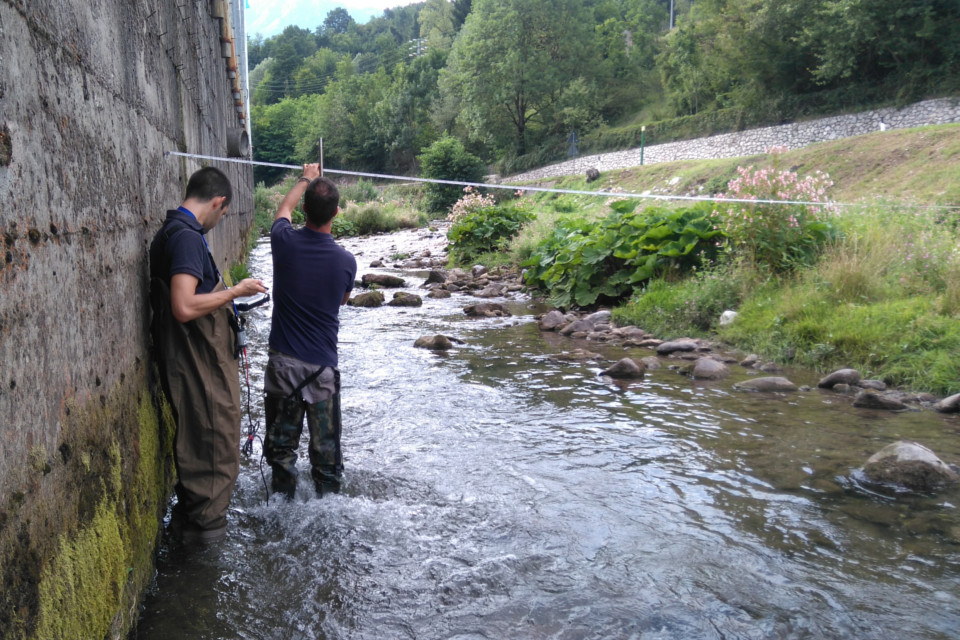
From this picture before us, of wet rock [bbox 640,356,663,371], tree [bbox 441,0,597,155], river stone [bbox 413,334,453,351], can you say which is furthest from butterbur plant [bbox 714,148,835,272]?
tree [bbox 441,0,597,155]

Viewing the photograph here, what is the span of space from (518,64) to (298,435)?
2441 inches

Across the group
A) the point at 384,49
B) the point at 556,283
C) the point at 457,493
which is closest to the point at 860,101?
the point at 556,283

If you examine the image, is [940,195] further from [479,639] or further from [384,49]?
[384,49]

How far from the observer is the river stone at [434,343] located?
364 inches

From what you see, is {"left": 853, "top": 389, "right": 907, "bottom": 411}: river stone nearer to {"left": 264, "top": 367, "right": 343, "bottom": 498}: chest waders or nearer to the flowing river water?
the flowing river water

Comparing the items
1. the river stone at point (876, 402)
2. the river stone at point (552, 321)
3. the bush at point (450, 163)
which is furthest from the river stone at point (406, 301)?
the bush at point (450, 163)

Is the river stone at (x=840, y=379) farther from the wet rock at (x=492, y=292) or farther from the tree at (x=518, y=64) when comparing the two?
the tree at (x=518, y=64)

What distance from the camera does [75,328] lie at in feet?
8.15

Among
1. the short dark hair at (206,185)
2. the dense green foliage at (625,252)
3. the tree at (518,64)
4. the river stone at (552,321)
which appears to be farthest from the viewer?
the tree at (518,64)

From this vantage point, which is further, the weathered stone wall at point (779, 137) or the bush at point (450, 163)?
the bush at point (450, 163)

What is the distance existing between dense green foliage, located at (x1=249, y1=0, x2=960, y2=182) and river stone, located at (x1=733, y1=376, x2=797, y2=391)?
3290 cm

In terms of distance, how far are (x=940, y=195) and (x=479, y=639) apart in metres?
17.3

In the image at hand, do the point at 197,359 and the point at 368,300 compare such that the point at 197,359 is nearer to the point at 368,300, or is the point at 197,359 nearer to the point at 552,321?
the point at 552,321

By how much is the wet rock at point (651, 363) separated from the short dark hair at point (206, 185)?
218 inches
